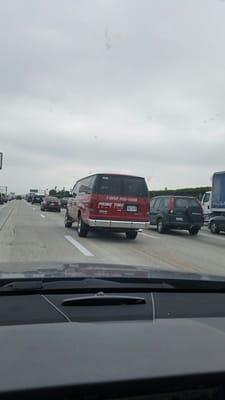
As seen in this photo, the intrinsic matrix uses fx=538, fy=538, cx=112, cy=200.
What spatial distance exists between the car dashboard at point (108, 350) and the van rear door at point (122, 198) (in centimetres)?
1620

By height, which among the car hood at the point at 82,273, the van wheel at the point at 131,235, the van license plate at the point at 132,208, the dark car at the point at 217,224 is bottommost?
the van wheel at the point at 131,235

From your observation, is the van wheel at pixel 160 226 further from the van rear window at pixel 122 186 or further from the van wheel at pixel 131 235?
the van rear window at pixel 122 186

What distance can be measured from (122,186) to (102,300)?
16.6m

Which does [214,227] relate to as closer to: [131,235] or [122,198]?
[131,235]

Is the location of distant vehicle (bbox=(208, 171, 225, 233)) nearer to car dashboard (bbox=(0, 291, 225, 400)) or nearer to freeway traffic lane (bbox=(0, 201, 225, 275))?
freeway traffic lane (bbox=(0, 201, 225, 275))

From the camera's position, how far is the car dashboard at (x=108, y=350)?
6.67 ft

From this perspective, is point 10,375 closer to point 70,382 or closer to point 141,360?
point 70,382

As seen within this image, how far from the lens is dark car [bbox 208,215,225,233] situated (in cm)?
2662

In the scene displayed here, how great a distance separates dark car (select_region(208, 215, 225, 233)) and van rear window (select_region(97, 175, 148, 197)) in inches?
322

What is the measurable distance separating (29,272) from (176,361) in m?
1.52

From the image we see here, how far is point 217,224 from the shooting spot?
2706 centimetres

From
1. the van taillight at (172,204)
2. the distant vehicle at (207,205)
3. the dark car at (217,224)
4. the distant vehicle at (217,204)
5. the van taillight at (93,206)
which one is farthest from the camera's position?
the distant vehicle at (207,205)

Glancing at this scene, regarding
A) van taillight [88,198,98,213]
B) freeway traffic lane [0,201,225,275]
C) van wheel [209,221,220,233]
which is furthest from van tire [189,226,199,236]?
van taillight [88,198,98,213]

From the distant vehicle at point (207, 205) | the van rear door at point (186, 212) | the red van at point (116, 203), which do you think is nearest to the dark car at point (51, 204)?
the distant vehicle at point (207, 205)
